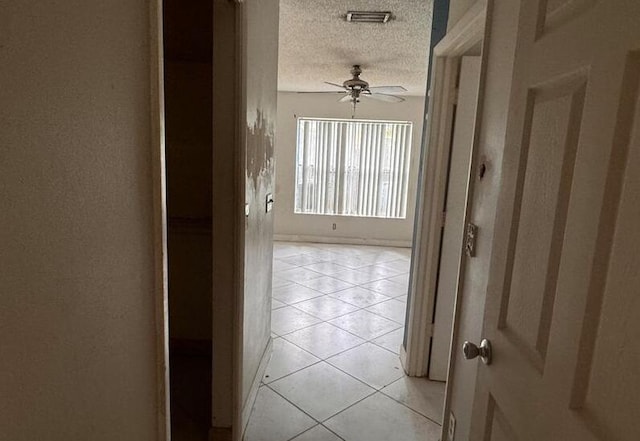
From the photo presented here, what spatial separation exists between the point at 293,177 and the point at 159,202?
574 centimetres

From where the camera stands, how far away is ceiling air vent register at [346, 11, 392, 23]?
2.85 metres

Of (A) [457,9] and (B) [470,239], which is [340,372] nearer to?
(B) [470,239]

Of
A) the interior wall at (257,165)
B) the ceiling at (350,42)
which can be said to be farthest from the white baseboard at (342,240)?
the interior wall at (257,165)

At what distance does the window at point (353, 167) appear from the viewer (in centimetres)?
651

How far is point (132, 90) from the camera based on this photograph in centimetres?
82

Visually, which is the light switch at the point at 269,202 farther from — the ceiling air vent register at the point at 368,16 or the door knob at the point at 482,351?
the door knob at the point at 482,351

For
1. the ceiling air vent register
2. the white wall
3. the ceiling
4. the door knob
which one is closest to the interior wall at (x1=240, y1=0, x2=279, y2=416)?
the ceiling

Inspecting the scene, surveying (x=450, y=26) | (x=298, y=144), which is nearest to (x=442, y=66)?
(x=450, y=26)

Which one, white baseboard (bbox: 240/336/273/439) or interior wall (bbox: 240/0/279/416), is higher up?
interior wall (bbox: 240/0/279/416)

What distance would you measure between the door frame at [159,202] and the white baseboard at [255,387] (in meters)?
Answer: 1.07

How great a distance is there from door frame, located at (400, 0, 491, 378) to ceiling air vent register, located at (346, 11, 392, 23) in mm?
691

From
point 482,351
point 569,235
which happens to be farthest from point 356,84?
point 569,235

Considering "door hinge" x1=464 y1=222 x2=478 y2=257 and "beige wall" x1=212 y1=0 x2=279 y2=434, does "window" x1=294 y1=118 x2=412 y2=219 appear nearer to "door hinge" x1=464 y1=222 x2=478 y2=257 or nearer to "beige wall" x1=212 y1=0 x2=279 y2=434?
"beige wall" x1=212 y1=0 x2=279 y2=434

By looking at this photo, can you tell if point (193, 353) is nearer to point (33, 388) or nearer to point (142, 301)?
point (142, 301)
